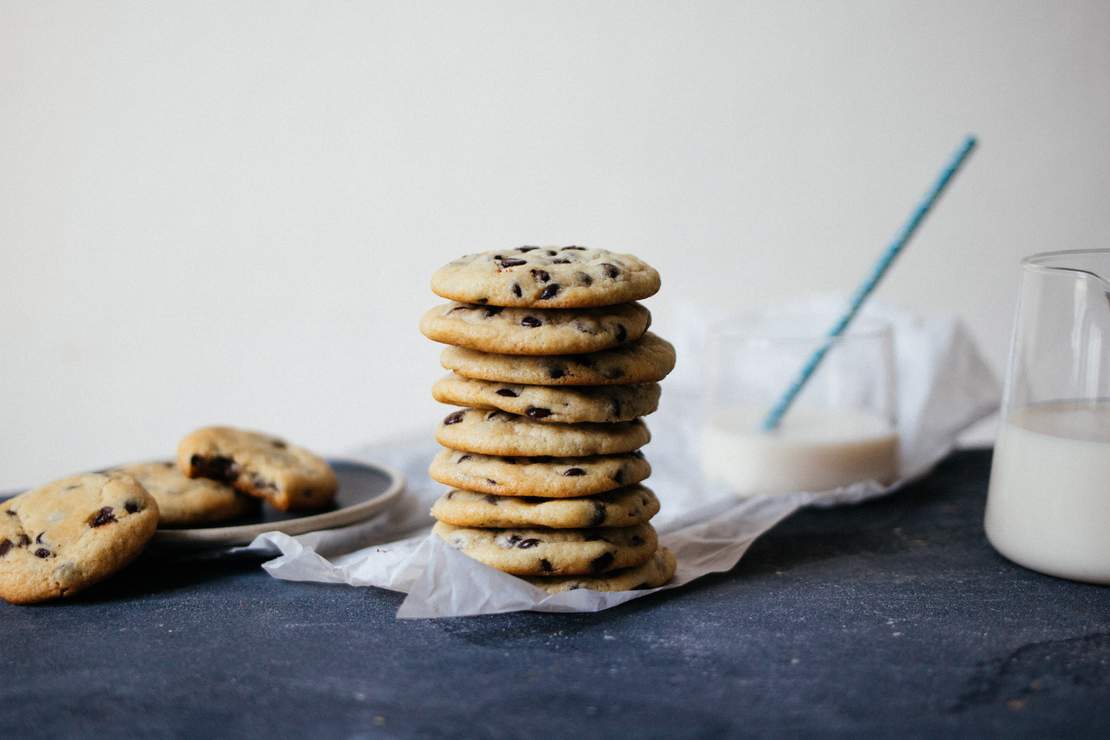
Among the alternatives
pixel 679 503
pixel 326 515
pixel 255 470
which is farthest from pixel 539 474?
pixel 679 503

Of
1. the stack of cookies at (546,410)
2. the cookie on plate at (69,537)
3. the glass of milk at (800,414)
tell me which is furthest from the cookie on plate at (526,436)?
the glass of milk at (800,414)

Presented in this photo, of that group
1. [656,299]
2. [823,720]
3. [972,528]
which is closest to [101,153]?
Result: [656,299]

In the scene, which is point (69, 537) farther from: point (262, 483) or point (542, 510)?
point (542, 510)

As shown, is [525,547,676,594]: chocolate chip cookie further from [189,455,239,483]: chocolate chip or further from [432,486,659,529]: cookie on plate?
[189,455,239,483]: chocolate chip

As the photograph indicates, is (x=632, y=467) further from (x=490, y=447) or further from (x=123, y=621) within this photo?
(x=123, y=621)

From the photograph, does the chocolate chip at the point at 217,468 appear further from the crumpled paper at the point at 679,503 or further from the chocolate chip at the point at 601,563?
the chocolate chip at the point at 601,563

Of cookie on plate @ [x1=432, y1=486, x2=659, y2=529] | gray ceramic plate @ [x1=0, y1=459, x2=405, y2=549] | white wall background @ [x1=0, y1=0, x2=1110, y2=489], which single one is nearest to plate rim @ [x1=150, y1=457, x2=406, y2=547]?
gray ceramic plate @ [x1=0, y1=459, x2=405, y2=549]
